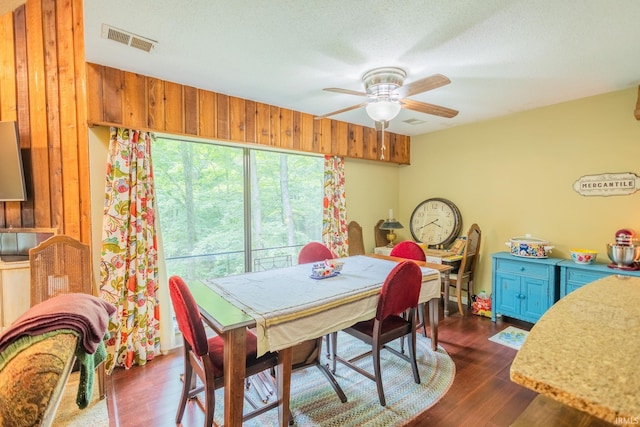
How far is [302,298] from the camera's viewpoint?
1977 millimetres

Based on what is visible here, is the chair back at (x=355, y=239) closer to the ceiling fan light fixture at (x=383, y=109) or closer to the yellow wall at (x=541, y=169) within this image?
the yellow wall at (x=541, y=169)

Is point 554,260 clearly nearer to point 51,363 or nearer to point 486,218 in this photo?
point 486,218

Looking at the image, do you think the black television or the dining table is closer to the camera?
the dining table

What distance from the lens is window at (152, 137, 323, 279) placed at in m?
3.08

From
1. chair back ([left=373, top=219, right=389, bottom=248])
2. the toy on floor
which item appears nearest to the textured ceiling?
chair back ([left=373, top=219, right=389, bottom=248])

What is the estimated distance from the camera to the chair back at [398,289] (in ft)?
6.98

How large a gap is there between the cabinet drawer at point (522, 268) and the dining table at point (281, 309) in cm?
142

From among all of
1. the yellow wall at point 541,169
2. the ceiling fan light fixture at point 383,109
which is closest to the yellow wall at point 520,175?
the yellow wall at point 541,169

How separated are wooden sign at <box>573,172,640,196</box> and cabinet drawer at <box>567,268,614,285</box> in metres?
0.85

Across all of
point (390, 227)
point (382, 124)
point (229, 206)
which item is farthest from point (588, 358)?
point (390, 227)

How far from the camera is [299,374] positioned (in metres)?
2.57

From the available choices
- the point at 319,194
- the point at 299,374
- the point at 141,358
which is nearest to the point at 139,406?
the point at 141,358

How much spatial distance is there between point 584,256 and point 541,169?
3.53ft

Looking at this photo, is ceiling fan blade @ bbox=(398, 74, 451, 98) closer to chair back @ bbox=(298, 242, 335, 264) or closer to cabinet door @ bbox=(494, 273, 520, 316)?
chair back @ bbox=(298, 242, 335, 264)
